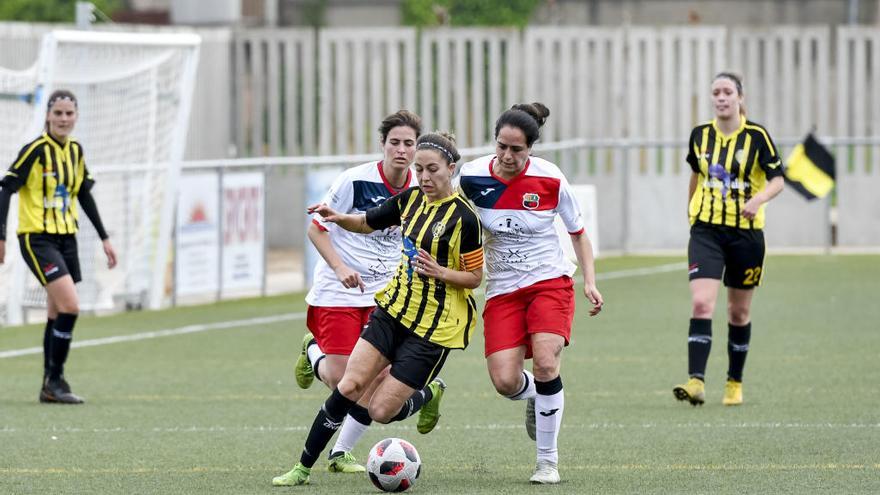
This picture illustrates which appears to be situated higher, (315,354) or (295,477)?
(315,354)

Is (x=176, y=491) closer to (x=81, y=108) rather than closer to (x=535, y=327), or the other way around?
(x=535, y=327)

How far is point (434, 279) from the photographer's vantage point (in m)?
7.64

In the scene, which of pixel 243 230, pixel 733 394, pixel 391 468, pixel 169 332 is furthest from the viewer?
pixel 243 230

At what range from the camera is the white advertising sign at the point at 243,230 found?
18.9m

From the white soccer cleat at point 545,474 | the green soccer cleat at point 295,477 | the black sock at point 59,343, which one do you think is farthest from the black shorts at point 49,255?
the white soccer cleat at point 545,474

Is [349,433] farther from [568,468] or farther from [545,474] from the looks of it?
[568,468]

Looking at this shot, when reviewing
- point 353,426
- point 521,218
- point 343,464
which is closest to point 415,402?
point 343,464

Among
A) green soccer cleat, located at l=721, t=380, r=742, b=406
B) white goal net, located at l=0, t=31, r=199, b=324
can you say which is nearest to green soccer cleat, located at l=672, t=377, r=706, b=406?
green soccer cleat, located at l=721, t=380, r=742, b=406

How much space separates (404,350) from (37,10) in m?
31.6

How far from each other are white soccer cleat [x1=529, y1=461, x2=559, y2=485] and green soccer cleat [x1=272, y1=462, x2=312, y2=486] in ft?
3.48

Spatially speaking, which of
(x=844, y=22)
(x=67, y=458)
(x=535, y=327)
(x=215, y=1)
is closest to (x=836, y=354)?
(x=535, y=327)

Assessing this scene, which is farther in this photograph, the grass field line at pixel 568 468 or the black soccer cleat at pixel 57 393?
the black soccer cleat at pixel 57 393

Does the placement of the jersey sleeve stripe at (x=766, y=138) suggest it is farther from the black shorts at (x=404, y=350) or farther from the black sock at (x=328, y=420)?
the black sock at (x=328, y=420)

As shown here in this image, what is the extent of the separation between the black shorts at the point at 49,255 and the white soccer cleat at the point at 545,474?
458cm
